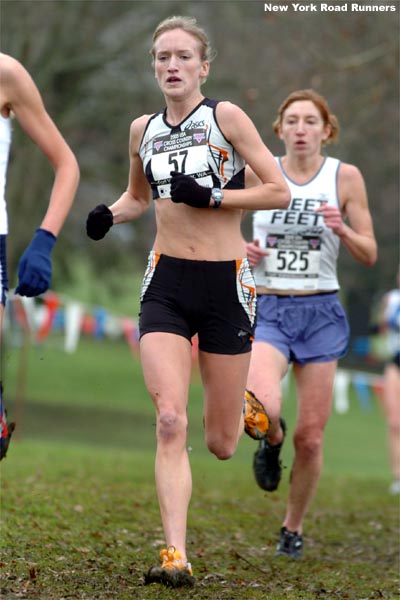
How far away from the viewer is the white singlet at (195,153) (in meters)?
5.56

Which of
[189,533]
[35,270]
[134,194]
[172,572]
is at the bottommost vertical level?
[189,533]

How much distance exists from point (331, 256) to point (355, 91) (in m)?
8.24

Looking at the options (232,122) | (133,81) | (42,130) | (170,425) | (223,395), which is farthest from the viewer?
(133,81)

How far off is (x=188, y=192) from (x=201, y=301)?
0.56 m

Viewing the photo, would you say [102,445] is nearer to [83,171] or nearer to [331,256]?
[83,171]

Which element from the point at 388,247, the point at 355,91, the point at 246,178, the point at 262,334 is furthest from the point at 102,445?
the point at 246,178

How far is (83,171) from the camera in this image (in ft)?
64.1

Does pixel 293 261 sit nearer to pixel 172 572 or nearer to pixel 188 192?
pixel 188 192

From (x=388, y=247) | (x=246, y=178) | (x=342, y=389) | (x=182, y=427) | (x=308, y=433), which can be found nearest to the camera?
(x=182, y=427)

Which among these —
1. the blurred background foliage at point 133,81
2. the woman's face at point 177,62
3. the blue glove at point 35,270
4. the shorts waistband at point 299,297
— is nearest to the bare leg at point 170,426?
the blue glove at point 35,270

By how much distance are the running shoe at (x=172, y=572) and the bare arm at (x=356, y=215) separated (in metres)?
2.56

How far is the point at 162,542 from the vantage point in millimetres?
7105

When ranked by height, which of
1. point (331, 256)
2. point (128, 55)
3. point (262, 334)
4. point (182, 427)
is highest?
point (128, 55)

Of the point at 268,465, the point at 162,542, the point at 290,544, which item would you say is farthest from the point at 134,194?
the point at 290,544
